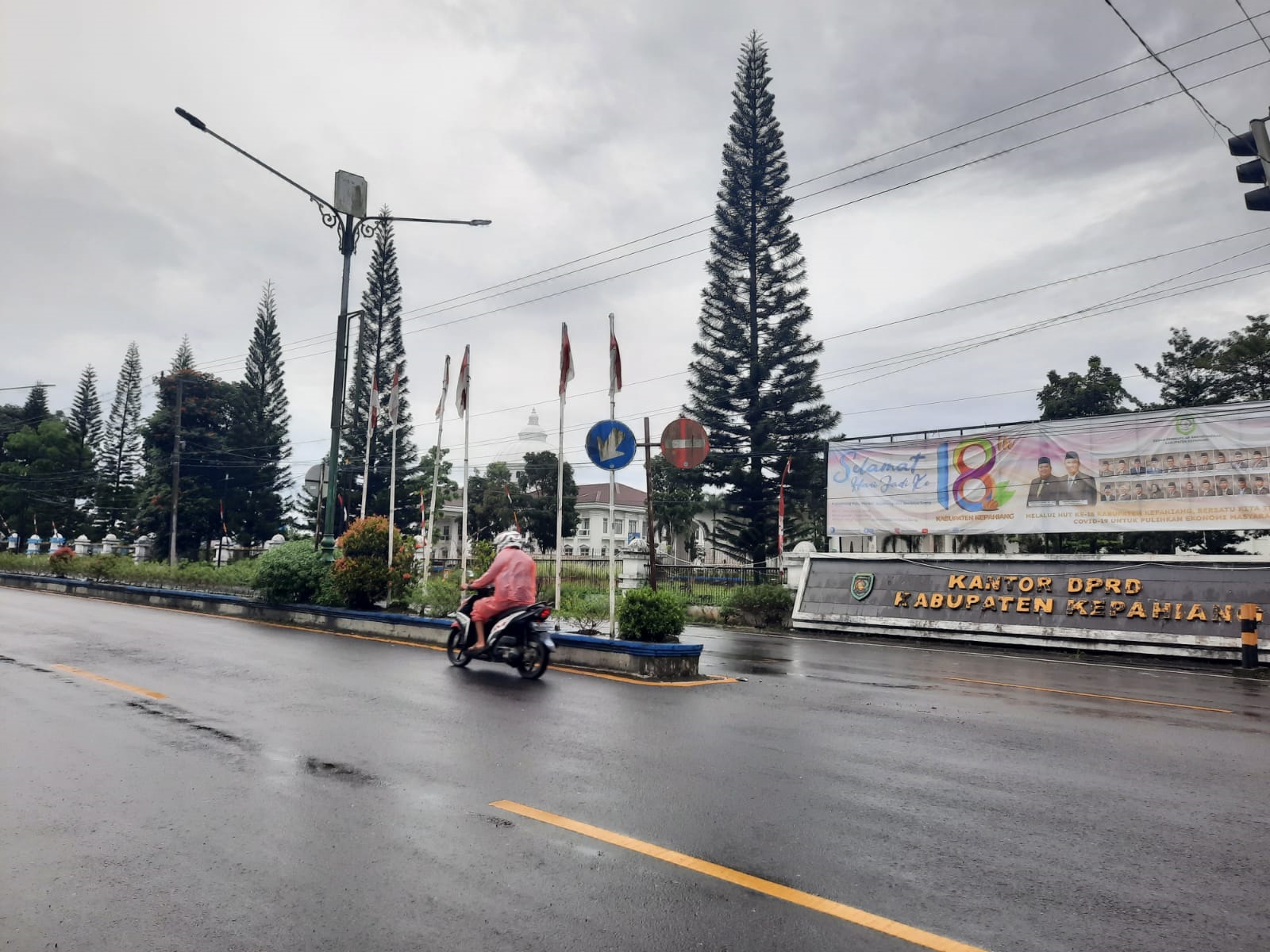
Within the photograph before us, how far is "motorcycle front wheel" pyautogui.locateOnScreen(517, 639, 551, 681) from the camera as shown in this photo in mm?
9820

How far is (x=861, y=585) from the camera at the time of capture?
19891 millimetres

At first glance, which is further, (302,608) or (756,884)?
(302,608)

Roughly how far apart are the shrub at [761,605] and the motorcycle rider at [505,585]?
41.5 feet

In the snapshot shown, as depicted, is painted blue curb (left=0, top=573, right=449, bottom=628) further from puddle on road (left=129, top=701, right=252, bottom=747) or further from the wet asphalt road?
puddle on road (left=129, top=701, right=252, bottom=747)

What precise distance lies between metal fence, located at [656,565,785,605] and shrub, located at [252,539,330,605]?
30.7 ft

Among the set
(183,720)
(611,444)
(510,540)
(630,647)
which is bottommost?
(183,720)

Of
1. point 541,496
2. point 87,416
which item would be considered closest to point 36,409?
point 87,416

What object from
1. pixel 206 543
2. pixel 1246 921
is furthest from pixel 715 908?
pixel 206 543

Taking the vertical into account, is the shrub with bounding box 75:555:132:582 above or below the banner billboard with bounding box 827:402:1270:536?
below

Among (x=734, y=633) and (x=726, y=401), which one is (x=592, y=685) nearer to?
(x=734, y=633)

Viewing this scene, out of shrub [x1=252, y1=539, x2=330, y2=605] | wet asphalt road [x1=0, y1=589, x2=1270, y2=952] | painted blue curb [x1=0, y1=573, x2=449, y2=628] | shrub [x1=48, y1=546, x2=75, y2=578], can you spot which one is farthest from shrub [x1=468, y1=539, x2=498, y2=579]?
shrub [x1=48, y1=546, x2=75, y2=578]

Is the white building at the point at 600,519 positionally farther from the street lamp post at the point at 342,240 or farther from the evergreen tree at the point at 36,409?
the street lamp post at the point at 342,240

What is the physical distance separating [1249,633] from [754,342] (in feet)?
89.5

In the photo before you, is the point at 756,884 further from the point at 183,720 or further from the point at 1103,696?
the point at 1103,696
